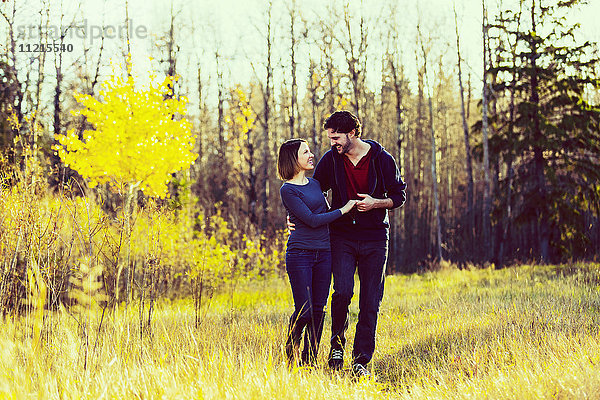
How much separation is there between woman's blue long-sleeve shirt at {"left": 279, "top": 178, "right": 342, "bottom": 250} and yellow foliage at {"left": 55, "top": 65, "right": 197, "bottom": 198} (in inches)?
349

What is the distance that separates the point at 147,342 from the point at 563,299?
4608 millimetres

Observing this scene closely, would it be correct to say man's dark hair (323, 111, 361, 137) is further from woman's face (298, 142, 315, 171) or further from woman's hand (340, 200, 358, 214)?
woman's hand (340, 200, 358, 214)

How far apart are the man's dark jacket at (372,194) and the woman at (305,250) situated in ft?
0.49

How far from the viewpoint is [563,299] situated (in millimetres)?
6082

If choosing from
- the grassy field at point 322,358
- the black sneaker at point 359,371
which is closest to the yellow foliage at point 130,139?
the grassy field at point 322,358

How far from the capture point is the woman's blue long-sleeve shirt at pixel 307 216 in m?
3.55

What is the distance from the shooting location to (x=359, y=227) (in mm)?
3744

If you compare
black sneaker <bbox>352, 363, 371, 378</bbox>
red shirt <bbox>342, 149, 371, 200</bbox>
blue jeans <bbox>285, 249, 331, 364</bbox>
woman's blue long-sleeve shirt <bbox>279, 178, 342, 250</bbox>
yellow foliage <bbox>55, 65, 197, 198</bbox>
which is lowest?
black sneaker <bbox>352, 363, 371, 378</bbox>

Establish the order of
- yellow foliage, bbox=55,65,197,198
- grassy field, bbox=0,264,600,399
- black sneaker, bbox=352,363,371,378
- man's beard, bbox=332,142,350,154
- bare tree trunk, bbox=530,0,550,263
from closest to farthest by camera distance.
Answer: grassy field, bbox=0,264,600,399 < black sneaker, bbox=352,363,371,378 < man's beard, bbox=332,142,350,154 < yellow foliage, bbox=55,65,197,198 < bare tree trunk, bbox=530,0,550,263

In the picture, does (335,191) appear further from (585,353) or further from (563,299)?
(563,299)

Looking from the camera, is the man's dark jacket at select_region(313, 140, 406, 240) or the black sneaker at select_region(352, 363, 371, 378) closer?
the black sneaker at select_region(352, 363, 371, 378)

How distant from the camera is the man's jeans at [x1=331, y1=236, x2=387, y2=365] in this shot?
372cm

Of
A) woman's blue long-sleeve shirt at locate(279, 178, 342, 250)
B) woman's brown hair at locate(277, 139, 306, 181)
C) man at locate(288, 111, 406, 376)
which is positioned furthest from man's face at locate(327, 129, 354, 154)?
woman's blue long-sleeve shirt at locate(279, 178, 342, 250)

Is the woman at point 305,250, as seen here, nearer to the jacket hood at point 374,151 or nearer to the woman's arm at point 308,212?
the woman's arm at point 308,212
